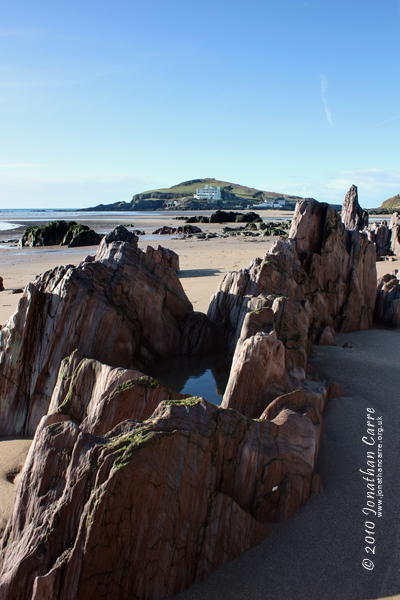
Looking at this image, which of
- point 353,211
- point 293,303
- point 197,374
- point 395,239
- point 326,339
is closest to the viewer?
point 293,303

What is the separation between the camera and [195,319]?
24.8 feet

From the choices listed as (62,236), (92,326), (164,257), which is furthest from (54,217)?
(92,326)

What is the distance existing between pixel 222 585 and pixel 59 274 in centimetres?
442

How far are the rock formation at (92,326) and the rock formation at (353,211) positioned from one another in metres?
16.3

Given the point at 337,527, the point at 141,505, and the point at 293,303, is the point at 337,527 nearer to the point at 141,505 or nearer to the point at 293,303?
the point at 141,505

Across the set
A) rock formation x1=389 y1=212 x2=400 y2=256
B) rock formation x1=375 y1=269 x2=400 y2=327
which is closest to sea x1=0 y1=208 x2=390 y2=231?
rock formation x1=389 y1=212 x2=400 y2=256

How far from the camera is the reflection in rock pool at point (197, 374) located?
624 centimetres

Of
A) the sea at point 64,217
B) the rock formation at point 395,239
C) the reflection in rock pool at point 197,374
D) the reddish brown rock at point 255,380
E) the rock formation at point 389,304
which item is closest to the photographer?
the reddish brown rock at point 255,380

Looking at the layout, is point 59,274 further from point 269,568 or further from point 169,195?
point 169,195

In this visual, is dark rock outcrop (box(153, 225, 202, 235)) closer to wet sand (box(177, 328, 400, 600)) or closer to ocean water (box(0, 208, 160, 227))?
wet sand (box(177, 328, 400, 600))

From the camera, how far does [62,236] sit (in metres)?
29.4

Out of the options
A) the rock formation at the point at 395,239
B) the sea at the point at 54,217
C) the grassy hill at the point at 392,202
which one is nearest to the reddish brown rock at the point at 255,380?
the rock formation at the point at 395,239

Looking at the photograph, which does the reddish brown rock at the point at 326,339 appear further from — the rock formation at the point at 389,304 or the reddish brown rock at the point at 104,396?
the reddish brown rock at the point at 104,396

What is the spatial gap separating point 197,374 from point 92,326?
6.22ft
